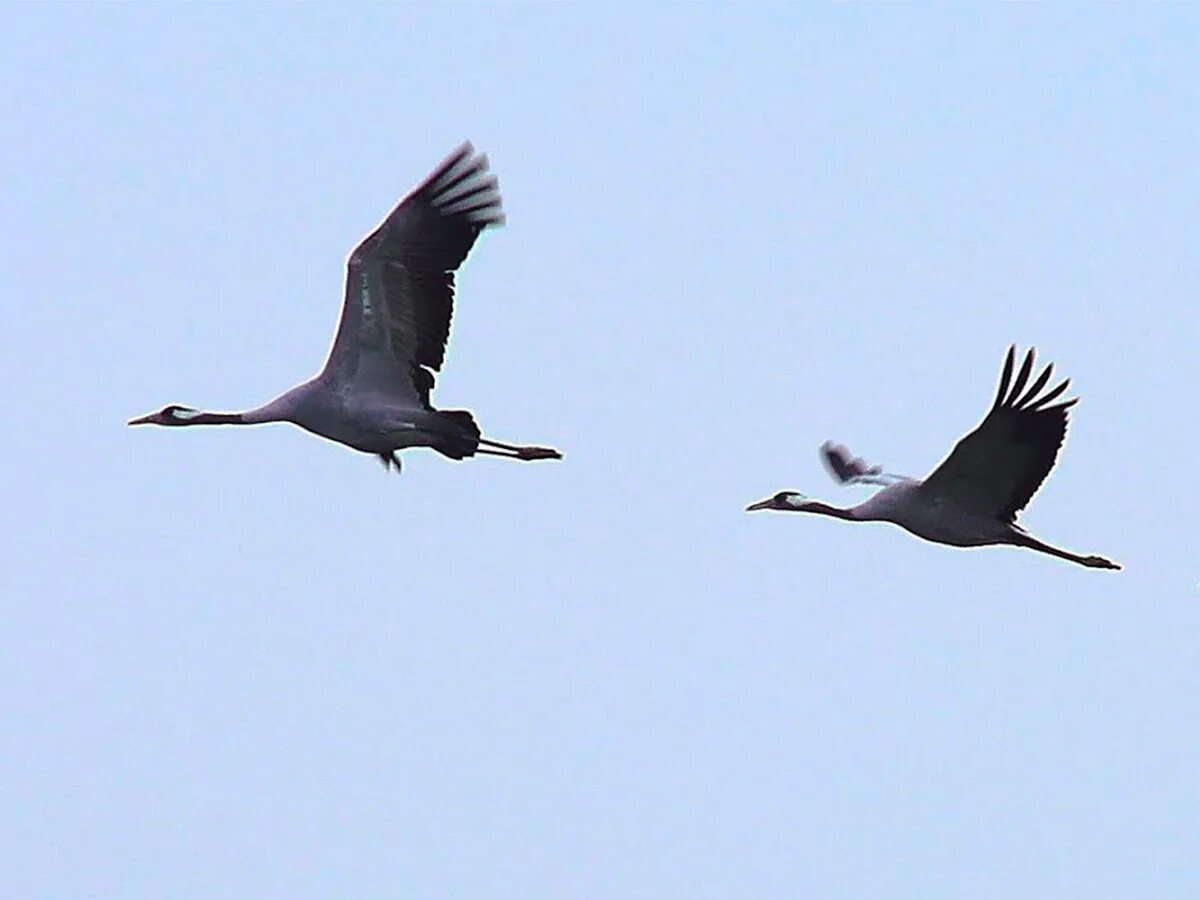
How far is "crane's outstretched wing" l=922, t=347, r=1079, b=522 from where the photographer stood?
24328 mm

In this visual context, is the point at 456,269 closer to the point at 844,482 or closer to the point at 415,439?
the point at 415,439

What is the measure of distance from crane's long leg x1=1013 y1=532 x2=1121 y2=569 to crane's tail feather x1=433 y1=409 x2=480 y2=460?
402 centimetres

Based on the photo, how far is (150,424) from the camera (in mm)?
27328

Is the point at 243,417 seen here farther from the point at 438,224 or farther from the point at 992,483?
the point at 992,483

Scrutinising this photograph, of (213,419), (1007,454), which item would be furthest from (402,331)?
(1007,454)

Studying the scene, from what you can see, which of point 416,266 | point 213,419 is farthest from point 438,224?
point 213,419

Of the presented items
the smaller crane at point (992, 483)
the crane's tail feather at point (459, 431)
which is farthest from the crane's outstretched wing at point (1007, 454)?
the crane's tail feather at point (459, 431)

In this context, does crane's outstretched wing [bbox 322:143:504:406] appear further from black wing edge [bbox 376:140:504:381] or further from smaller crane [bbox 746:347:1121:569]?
smaller crane [bbox 746:347:1121:569]

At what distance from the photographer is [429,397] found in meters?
25.7

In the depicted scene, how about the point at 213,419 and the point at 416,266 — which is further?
the point at 213,419

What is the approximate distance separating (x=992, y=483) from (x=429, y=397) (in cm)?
415

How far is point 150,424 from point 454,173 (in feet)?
12.5

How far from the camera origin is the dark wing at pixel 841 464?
3023 cm

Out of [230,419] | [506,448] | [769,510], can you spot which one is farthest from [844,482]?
[230,419]
